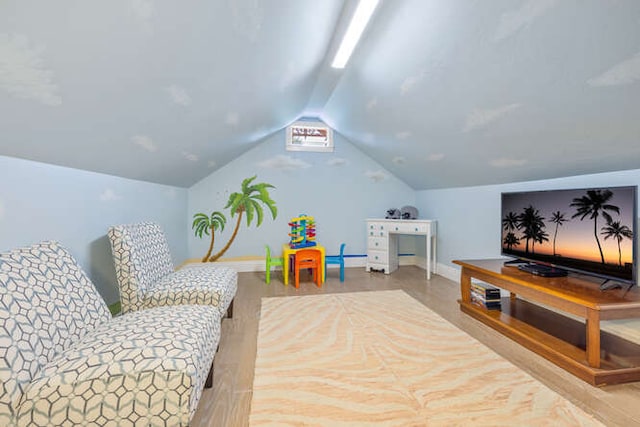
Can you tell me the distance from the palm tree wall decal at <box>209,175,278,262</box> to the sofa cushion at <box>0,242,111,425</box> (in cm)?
319

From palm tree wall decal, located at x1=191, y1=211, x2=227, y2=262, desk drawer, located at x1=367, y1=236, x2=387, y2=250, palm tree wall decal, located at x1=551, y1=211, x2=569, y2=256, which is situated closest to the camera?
palm tree wall decal, located at x1=551, y1=211, x2=569, y2=256

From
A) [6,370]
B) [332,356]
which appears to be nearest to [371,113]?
[332,356]

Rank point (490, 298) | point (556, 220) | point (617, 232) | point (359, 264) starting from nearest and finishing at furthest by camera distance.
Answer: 1. point (617, 232)
2. point (556, 220)
3. point (490, 298)
4. point (359, 264)

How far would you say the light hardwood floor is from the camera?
4.78 feet

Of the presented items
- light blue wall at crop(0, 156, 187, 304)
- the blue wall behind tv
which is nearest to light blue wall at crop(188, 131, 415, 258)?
the blue wall behind tv

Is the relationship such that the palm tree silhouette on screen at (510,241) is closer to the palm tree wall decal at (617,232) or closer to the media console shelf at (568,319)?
the media console shelf at (568,319)

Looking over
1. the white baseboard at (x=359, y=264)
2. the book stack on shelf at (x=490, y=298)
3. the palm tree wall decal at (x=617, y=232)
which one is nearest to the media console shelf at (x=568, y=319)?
the book stack on shelf at (x=490, y=298)

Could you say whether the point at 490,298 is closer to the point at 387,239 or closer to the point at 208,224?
the point at 387,239

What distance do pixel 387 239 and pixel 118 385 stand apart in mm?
3820

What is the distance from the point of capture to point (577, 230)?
85.7 inches

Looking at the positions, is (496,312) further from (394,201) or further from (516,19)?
(394,201)

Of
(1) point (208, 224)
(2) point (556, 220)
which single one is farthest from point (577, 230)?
(1) point (208, 224)

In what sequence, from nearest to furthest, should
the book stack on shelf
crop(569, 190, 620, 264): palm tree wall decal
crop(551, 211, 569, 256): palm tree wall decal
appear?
1. crop(569, 190, 620, 264): palm tree wall decal
2. crop(551, 211, 569, 256): palm tree wall decal
3. the book stack on shelf

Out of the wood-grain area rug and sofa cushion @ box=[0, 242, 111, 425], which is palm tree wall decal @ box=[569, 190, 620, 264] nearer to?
the wood-grain area rug
